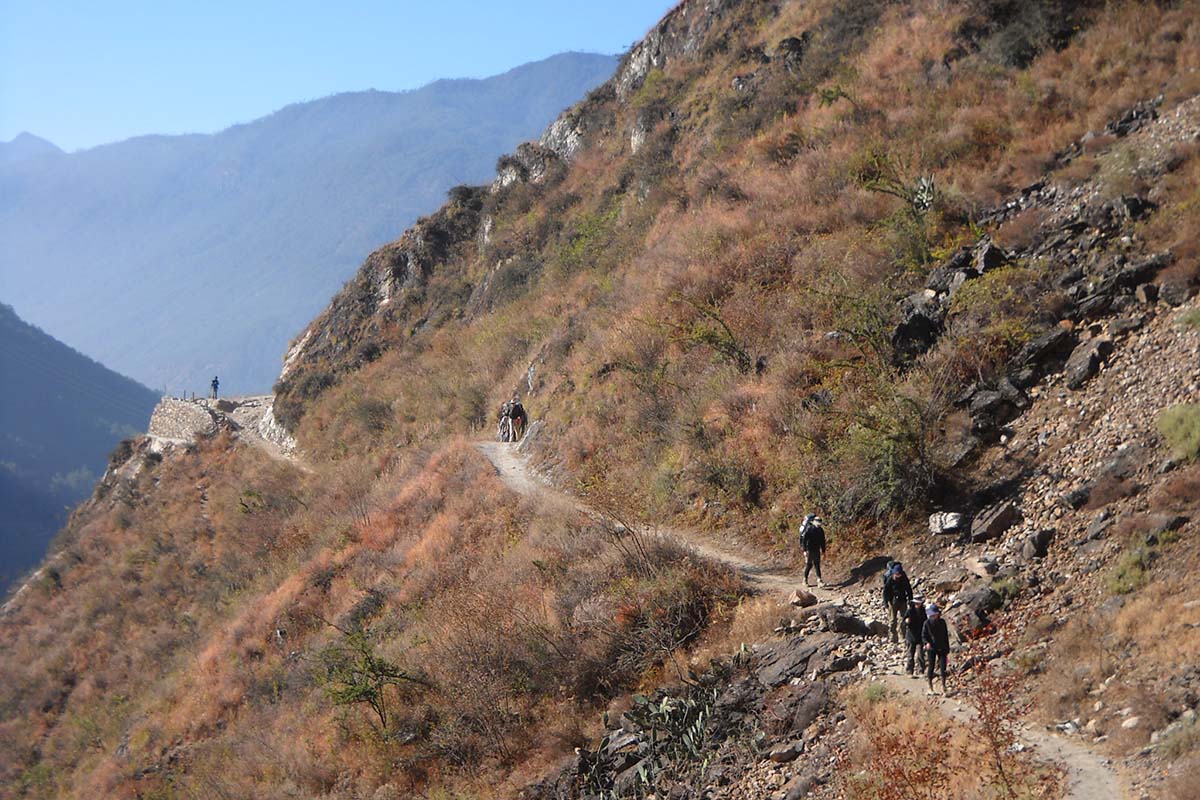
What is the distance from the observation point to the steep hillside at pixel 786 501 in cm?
810

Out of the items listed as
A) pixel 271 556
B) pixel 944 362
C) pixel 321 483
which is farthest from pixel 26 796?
pixel 944 362

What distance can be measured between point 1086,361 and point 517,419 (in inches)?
571

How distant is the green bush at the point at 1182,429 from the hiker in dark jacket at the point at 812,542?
424 cm

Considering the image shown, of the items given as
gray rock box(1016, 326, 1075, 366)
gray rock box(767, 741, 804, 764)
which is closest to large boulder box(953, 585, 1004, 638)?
gray rock box(767, 741, 804, 764)

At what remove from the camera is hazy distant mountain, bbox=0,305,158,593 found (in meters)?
118

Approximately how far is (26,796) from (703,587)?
22335mm

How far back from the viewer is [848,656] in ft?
29.6

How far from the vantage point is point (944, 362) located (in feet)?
42.7

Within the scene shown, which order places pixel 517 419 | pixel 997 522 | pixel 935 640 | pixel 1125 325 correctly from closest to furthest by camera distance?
pixel 935 640, pixel 997 522, pixel 1125 325, pixel 517 419

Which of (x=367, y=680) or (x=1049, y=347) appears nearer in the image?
(x=1049, y=347)

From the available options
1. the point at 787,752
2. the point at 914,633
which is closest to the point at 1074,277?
the point at 914,633

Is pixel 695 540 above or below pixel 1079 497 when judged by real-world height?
below

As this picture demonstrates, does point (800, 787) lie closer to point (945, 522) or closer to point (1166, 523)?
point (1166, 523)

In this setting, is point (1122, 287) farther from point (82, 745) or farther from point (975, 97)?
point (82, 745)
